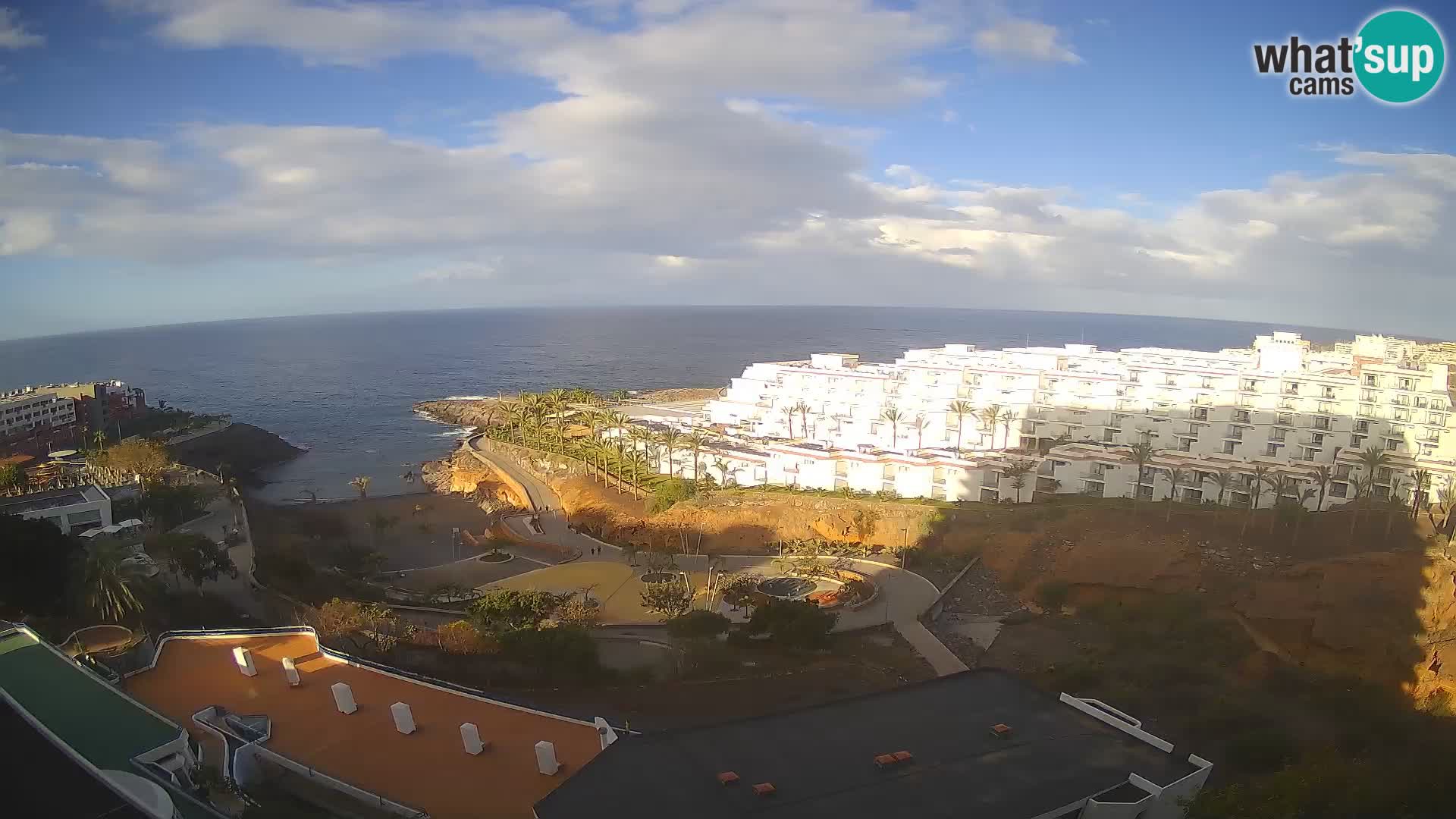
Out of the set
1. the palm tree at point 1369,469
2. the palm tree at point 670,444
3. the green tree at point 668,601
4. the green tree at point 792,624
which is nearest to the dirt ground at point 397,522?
the palm tree at point 670,444

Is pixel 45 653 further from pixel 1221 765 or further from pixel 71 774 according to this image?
pixel 1221 765

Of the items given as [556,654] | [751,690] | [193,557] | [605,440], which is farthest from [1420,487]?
[193,557]

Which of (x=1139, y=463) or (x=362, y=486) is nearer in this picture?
(x=1139, y=463)

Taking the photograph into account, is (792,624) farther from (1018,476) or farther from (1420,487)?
(1420,487)

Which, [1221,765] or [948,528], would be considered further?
[948,528]

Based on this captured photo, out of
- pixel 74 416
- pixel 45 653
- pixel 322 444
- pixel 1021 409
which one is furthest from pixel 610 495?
pixel 74 416

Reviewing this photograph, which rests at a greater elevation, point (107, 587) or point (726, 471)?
point (107, 587)
